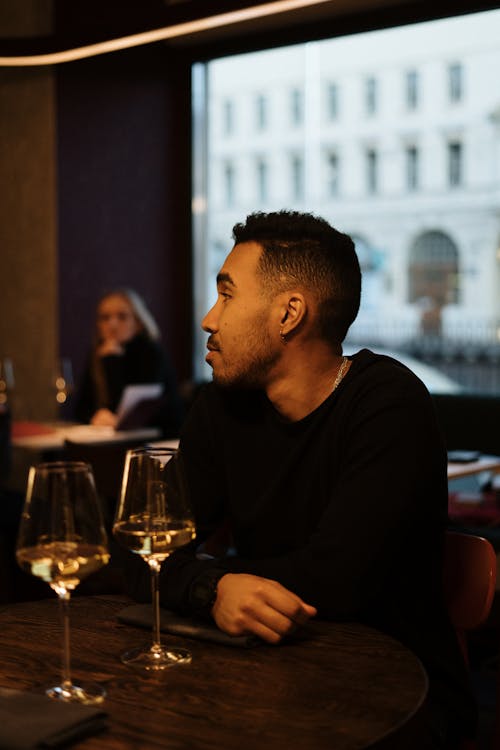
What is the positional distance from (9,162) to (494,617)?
424 centimetres

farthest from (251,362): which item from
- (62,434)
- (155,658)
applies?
(62,434)

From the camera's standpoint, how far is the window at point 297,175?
19.4ft

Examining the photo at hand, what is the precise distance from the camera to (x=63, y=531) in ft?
3.51

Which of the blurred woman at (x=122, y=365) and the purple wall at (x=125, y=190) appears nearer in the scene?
the blurred woman at (x=122, y=365)

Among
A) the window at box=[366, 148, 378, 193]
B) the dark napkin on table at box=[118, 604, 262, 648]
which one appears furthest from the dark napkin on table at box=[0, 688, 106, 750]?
the window at box=[366, 148, 378, 193]

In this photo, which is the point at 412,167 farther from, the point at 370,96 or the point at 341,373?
the point at 341,373

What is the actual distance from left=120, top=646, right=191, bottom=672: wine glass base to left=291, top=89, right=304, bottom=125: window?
16.4 ft

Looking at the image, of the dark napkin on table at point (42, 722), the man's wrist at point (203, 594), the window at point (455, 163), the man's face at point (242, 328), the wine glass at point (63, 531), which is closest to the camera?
the dark napkin on table at point (42, 722)

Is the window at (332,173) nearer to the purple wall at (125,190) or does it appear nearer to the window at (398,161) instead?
the window at (398,161)

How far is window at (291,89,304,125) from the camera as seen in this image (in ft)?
19.2

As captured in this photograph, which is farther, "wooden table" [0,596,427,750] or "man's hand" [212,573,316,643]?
"man's hand" [212,573,316,643]

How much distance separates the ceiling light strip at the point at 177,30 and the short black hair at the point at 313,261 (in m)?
2.29

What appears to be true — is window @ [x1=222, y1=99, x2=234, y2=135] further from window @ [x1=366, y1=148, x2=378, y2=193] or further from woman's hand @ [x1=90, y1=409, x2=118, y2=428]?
woman's hand @ [x1=90, y1=409, x2=118, y2=428]

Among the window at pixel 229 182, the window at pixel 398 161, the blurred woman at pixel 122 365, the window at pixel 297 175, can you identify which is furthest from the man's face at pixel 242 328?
the window at pixel 229 182
